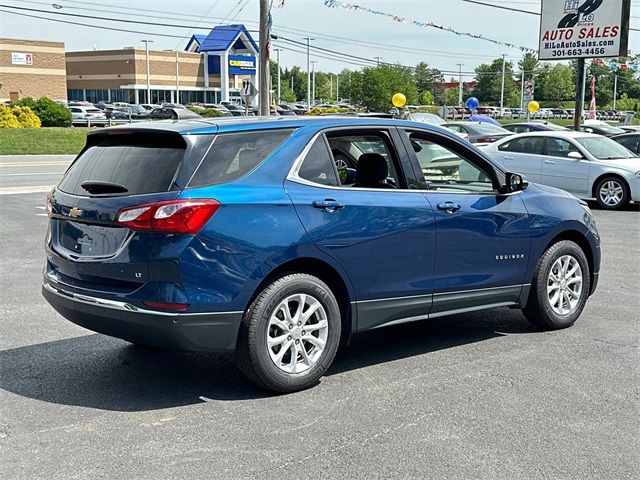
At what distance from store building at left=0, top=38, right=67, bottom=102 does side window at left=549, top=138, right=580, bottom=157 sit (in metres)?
66.2

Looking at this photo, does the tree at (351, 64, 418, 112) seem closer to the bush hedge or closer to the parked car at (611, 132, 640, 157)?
the bush hedge

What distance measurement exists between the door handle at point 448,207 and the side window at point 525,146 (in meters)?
12.0

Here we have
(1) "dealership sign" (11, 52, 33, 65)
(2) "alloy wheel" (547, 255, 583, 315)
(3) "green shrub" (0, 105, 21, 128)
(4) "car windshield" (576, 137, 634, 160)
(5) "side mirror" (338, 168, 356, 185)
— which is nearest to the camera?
(5) "side mirror" (338, 168, 356, 185)

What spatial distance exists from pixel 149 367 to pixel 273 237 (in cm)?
148

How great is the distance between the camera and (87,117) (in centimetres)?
5391

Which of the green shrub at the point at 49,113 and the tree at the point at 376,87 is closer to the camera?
the green shrub at the point at 49,113

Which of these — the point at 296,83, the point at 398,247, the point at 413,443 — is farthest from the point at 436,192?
the point at 296,83

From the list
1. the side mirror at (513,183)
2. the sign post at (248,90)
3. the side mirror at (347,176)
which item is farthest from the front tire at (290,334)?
the sign post at (248,90)

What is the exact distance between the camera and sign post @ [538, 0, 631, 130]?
2439 cm

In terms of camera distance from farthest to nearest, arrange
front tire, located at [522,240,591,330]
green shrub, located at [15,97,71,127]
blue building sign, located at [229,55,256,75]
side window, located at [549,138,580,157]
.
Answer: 1. blue building sign, located at [229,55,256,75]
2. green shrub, located at [15,97,71,127]
3. side window, located at [549,138,580,157]
4. front tire, located at [522,240,591,330]

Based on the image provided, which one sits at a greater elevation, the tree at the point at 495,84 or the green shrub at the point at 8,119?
the tree at the point at 495,84

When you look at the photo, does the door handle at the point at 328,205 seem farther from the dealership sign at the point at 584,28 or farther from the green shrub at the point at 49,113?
the green shrub at the point at 49,113

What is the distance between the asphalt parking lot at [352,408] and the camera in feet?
12.6

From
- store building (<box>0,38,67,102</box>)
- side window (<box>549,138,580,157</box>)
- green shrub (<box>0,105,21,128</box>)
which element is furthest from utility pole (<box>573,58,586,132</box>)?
store building (<box>0,38,67,102</box>)
